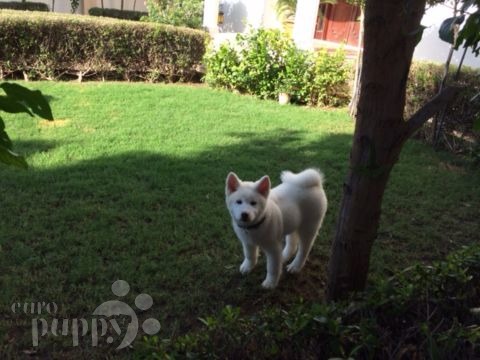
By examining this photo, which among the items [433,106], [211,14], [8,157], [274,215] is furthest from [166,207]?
[211,14]

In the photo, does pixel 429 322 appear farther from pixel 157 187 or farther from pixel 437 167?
pixel 437 167

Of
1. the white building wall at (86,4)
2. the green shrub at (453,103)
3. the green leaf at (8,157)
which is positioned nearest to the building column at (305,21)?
the green shrub at (453,103)

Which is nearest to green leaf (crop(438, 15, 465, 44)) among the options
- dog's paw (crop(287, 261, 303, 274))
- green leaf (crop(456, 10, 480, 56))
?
green leaf (crop(456, 10, 480, 56))

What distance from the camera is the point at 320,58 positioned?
10039 millimetres

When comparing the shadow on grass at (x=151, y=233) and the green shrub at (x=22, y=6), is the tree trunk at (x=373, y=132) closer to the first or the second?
the shadow on grass at (x=151, y=233)

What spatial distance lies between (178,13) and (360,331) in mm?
14604

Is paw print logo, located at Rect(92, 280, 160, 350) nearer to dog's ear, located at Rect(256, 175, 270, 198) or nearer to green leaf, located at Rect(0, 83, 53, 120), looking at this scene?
dog's ear, located at Rect(256, 175, 270, 198)

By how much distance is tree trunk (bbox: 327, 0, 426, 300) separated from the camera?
7.33 ft

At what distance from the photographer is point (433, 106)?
2328mm

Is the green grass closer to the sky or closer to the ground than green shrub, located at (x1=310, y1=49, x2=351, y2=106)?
closer to the ground

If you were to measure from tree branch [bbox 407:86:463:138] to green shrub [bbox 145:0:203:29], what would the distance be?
13151 millimetres

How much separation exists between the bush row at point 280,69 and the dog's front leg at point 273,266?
6985mm

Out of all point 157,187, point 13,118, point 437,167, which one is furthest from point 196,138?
point 437,167

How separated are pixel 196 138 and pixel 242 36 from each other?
4263 millimetres
